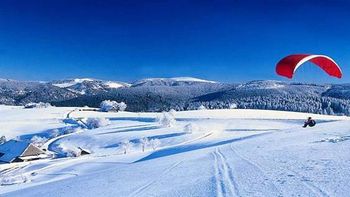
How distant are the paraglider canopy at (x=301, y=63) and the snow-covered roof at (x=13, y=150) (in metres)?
44.7

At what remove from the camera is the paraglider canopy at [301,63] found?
21328mm

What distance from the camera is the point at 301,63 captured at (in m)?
21.8

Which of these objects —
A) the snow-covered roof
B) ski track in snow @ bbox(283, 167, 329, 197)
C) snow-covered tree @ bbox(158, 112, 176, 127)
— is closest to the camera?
ski track in snow @ bbox(283, 167, 329, 197)

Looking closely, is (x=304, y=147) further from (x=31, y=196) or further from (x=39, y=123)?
(x=39, y=123)

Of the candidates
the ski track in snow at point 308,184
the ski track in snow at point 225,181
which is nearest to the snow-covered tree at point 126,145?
the ski track in snow at point 225,181

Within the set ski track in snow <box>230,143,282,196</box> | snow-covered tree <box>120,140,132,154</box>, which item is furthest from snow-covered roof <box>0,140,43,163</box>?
ski track in snow <box>230,143,282,196</box>

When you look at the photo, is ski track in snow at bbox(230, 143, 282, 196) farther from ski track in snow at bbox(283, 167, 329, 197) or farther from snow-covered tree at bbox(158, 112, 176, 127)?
snow-covered tree at bbox(158, 112, 176, 127)

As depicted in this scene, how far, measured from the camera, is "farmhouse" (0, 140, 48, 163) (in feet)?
190

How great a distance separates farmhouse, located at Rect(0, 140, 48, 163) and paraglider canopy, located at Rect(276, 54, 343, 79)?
145 feet

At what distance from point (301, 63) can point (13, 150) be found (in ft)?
158

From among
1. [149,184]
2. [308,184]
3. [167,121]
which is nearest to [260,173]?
[308,184]

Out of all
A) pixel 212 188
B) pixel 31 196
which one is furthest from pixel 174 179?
pixel 31 196

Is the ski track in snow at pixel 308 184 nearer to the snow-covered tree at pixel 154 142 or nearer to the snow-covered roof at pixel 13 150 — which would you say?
the snow-covered roof at pixel 13 150

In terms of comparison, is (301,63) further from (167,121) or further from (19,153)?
(167,121)
